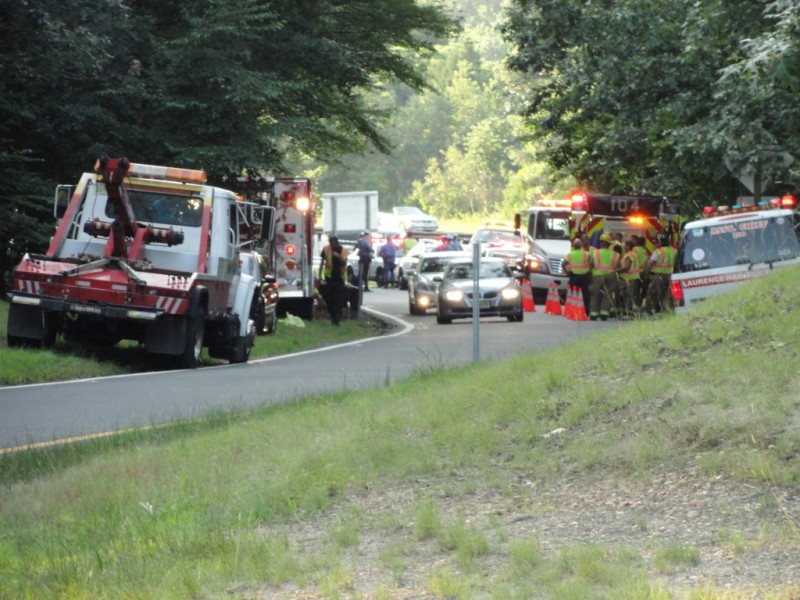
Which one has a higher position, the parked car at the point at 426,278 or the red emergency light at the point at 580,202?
the red emergency light at the point at 580,202

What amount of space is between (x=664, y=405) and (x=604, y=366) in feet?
5.05

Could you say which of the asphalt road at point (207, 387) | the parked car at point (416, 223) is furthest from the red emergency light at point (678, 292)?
the parked car at point (416, 223)

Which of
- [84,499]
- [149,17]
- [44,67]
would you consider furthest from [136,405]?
[149,17]

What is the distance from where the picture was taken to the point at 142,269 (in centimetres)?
1978

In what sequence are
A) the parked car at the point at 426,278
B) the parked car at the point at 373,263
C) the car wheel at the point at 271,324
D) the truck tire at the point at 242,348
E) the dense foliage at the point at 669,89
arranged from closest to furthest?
the truck tire at the point at 242,348 → the dense foliage at the point at 669,89 → the car wheel at the point at 271,324 → the parked car at the point at 426,278 → the parked car at the point at 373,263

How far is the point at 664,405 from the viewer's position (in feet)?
30.1

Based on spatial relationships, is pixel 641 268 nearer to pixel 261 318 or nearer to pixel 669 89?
pixel 669 89

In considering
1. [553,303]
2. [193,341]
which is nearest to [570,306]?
[553,303]

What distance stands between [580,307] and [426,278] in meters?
5.83

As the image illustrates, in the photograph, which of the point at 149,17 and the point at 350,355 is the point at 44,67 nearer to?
the point at 149,17

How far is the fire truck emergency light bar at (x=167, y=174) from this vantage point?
20609 mm

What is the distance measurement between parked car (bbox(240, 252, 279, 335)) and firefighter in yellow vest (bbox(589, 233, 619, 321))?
247 inches

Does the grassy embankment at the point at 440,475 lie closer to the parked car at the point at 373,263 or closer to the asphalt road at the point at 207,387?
the asphalt road at the point at 207,387

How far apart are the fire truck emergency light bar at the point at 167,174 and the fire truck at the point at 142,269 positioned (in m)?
0.01
